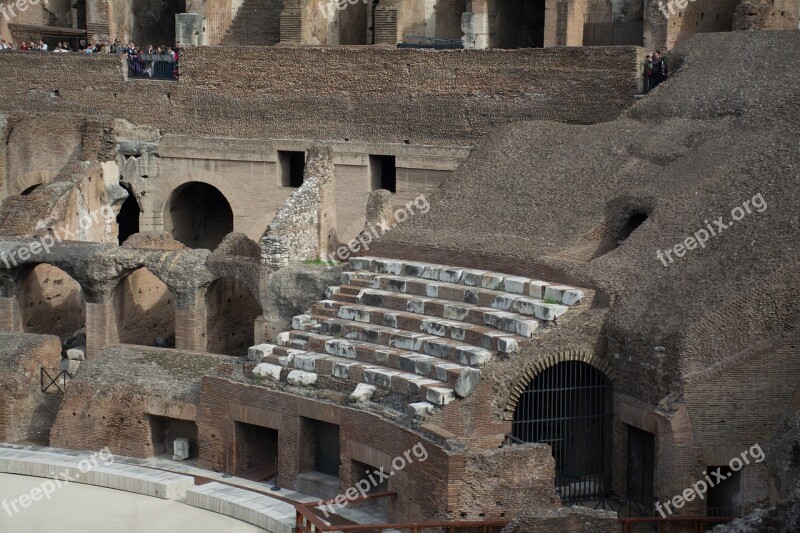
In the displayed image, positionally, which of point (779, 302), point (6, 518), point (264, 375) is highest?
point (779, 302)

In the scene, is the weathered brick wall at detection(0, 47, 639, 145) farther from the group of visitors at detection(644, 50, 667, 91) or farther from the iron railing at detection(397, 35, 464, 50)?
the iron railing at detection(397, 35, 464, 50)

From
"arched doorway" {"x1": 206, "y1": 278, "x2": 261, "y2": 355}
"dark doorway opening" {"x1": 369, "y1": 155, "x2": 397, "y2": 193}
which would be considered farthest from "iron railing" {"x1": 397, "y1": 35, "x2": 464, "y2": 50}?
"arched doorway" {"x1": 206, "y1": 278, "x2": 261, "y2": 355}

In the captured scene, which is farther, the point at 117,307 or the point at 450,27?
the point at 450,27

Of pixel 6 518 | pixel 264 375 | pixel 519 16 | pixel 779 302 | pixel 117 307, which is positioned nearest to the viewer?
pixel 779 302

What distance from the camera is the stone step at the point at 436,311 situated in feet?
78.6

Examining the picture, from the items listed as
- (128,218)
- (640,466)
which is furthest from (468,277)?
(128,218)

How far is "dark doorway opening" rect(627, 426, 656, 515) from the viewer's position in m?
22.9

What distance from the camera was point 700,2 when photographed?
104 feet

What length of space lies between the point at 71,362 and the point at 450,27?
11545mm

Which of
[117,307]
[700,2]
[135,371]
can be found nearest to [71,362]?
[117,307]

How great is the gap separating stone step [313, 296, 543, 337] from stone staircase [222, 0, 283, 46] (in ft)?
42.1

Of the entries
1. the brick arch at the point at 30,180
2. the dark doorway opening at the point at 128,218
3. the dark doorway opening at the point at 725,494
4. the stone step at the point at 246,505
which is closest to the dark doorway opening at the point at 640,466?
the dark doorway opening at the point at 725,494

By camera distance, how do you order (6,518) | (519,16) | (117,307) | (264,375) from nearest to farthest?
(6,518)
(264,375)
(117,307)
(519,16)

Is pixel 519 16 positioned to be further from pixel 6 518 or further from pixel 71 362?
pixel 6 518
